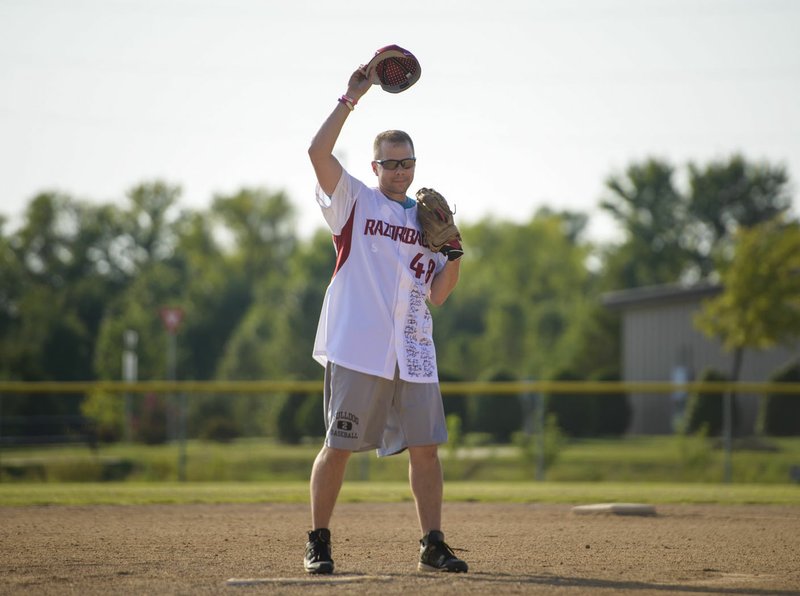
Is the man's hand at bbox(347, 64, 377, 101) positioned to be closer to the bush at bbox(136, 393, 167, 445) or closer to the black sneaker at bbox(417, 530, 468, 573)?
the black sneaker at bbox(417, 530, 468, 573)

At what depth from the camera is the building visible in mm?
37094

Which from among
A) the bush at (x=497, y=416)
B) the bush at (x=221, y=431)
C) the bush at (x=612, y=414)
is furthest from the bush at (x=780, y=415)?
the bush at (x=221, y=431)

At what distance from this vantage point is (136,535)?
8.25m

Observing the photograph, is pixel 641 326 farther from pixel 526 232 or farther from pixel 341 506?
pixel 526 232

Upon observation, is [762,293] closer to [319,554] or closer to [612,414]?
[612,414]

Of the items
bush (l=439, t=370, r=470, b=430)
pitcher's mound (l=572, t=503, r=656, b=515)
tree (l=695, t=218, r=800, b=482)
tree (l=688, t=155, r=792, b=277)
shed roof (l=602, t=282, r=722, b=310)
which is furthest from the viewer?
tree (l=688, t=155, r=792, b=277)

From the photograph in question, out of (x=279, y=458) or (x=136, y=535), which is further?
(x=279, y=458)

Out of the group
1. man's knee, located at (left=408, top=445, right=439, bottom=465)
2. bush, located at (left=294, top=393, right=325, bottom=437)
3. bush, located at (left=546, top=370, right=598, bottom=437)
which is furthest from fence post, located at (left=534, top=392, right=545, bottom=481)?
man's knee, located at (left=408, top=445, right=439, bottom=465)

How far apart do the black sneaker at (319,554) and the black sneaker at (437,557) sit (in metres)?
0.49

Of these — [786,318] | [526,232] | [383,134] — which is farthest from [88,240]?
[383,134]

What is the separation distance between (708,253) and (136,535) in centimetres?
6983

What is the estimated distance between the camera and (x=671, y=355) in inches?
1608

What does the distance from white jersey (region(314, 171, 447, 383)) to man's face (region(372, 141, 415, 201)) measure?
0.34 ft

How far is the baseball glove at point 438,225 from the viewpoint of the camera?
6.36m
